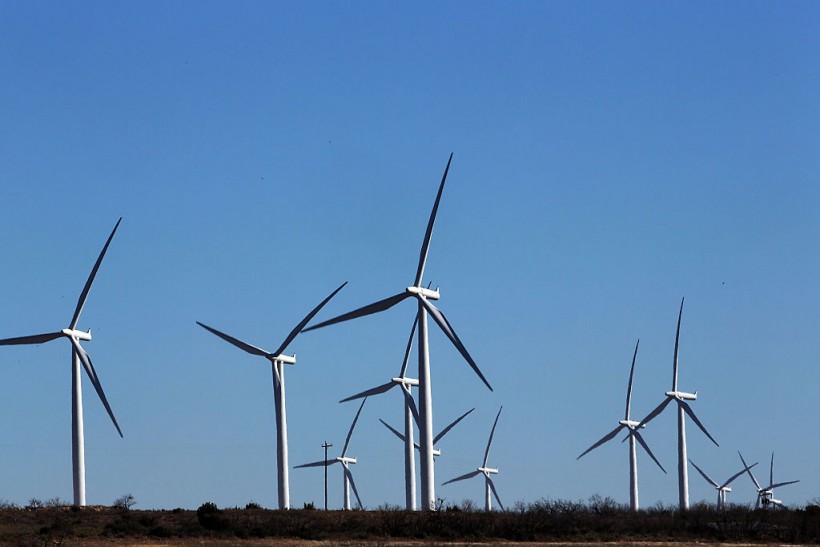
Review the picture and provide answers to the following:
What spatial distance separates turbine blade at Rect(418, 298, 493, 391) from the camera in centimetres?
10400

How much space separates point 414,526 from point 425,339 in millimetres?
16677

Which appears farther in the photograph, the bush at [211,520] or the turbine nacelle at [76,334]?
the turbine nacelle at [76,334]

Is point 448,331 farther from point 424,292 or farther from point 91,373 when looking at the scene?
point 91,373

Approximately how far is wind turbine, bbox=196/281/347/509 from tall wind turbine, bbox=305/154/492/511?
421 centimetres

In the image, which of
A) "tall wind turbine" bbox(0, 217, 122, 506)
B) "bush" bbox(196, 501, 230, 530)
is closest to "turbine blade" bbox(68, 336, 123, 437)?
"tall wind turbine" bbox(0, 217, 122, 506)

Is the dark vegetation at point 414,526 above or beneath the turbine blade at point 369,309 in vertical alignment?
beneath

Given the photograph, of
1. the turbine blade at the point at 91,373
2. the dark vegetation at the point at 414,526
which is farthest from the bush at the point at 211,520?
the turbine blade at the point at 91,373

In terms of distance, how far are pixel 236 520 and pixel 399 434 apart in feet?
191

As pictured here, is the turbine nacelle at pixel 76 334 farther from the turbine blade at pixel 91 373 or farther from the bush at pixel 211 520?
the bush at pixel 211 520

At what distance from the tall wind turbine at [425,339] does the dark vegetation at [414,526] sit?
2621mm

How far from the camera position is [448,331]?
361 ft

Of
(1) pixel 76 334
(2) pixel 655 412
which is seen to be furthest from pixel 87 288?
(2) pixel 655 412

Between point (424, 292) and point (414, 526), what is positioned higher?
point (424, 292)

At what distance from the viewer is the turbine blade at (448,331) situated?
10400 centimetres
